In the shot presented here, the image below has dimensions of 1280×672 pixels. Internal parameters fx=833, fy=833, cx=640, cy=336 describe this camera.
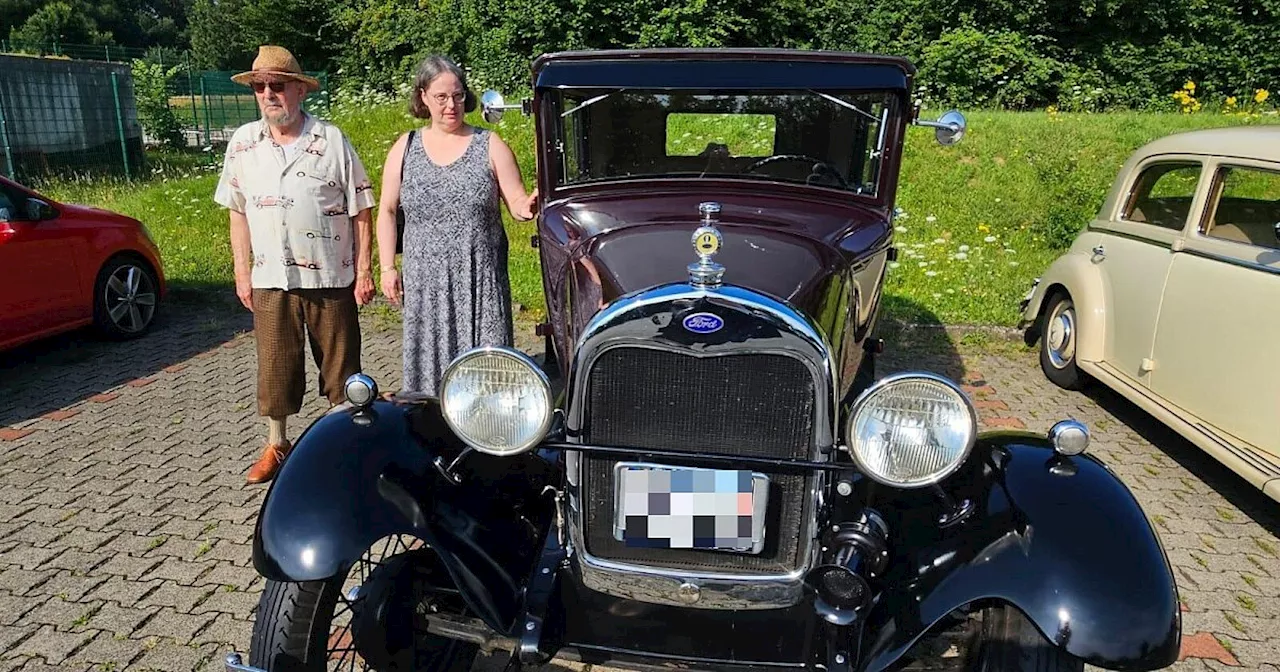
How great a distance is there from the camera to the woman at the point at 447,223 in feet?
11.6

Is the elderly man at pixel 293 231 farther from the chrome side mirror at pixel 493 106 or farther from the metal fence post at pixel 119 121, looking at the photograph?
the metal fence post at pixel 119 121

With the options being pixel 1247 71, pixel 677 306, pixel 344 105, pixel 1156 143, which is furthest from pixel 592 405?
pixel 1247 71

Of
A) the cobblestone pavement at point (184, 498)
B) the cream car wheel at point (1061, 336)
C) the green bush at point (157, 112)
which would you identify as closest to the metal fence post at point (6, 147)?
the green bush at point (157, 112)

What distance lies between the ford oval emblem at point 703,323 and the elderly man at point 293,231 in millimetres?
2120

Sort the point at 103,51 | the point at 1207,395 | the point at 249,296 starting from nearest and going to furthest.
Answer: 1. the point at 249,296
2. the point at 1207,395
3. the point at 103,51

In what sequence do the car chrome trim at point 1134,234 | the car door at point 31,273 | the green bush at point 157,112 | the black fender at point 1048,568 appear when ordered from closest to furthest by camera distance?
the black fender at point 1048,568
the car chrome trim at point 1134,234
the car door at point 31,273
the green bush at point 157,112

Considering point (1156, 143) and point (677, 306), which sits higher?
point (1156, 143)

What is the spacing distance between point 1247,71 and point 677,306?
631 inches

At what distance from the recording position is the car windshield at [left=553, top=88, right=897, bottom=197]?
345cm

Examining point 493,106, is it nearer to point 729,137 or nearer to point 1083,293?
point 729,137

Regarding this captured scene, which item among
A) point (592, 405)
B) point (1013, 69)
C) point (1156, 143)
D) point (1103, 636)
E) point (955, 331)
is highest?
→ point (1013, 69)

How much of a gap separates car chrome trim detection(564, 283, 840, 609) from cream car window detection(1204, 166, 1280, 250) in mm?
3500

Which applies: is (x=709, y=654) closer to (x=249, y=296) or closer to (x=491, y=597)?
(x=491, y=597)

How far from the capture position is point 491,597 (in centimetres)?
221
